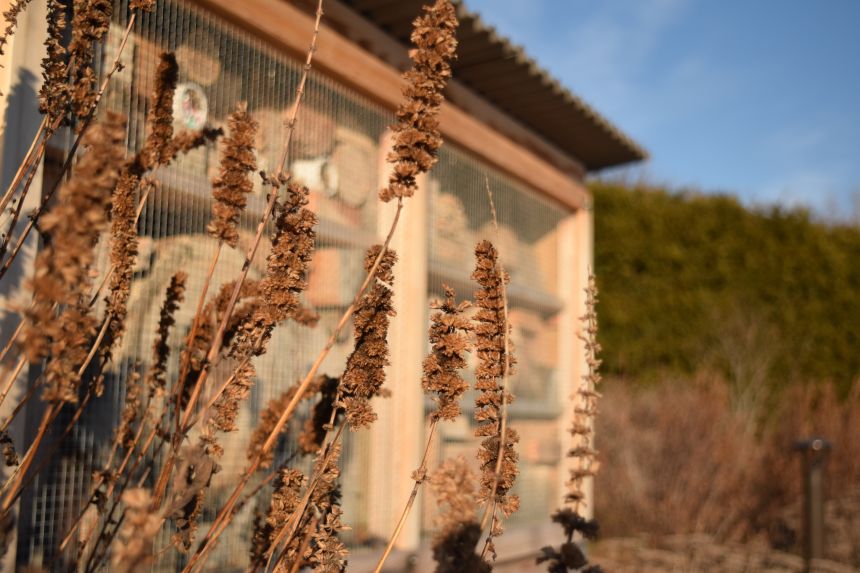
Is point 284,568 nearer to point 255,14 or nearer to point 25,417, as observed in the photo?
point 25,417

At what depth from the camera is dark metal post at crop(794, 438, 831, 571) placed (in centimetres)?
558

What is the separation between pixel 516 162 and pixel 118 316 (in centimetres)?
344

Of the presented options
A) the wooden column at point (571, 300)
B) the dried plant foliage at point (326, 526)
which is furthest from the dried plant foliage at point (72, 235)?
the wooden column at point (571, 300)

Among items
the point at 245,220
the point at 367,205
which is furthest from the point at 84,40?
the point at 367,205

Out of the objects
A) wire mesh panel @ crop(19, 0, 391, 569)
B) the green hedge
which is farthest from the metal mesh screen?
the green hedge

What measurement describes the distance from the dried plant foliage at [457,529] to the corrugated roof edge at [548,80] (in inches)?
105

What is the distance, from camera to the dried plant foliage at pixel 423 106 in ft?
4.45

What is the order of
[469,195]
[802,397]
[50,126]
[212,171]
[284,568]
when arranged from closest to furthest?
[284,568]
[50,126]
[212,171]
[469,195]
[802,397]

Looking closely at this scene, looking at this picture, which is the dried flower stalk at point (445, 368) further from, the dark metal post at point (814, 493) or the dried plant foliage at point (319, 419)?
the dark metal post at point (814, 493)

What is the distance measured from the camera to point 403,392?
144 inches

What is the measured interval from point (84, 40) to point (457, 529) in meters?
1.06

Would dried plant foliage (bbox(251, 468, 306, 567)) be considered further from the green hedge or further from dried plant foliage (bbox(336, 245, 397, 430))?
the green hedge

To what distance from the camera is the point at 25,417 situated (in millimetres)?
2111

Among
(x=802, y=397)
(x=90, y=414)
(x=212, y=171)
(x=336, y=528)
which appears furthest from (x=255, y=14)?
(x=802, y=397)
